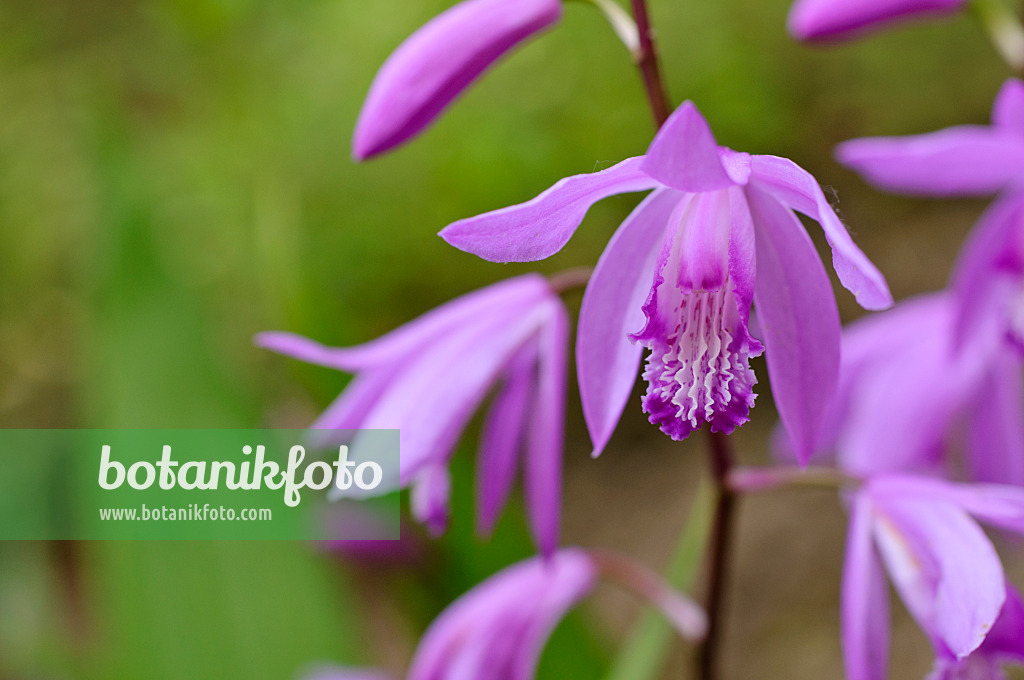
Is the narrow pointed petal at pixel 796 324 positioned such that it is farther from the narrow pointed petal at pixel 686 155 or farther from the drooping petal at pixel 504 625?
the drooping petal at pixel 504 625

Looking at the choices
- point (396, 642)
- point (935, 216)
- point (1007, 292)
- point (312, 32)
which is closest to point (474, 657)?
point (1007, 292)

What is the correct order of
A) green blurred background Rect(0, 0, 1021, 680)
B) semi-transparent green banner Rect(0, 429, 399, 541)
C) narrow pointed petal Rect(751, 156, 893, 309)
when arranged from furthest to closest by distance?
green blurred background Rect(0, 0, 1021, 680)
semi-transparent green banner Rect(0, 429, 399, 541)
narrow pointed petal Rect(751, 156, 893, 309)

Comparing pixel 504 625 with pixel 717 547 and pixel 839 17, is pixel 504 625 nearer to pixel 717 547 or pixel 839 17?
pixel 717 547

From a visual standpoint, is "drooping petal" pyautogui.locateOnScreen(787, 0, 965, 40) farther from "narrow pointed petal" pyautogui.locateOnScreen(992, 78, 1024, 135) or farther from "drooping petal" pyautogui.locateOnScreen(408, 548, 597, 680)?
"drooping petal" pyautogui.locateOnScreen(408, 548, 597, 680)

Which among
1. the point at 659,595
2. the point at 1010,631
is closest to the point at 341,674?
the point at 659,595

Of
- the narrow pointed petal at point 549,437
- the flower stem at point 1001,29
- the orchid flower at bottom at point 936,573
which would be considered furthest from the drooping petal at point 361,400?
the flower stem at point 1001,29

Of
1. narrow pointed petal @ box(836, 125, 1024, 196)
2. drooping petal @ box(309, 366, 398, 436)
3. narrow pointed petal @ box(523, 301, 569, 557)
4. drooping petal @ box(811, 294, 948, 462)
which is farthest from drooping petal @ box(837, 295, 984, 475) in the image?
drooping petal @ box(309, 366, 398, 436)

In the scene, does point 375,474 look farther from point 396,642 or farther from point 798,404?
point 396,642
